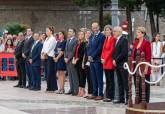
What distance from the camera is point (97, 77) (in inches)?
690

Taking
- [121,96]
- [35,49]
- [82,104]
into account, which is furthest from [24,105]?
[35,49]

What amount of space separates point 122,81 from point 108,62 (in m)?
0.73

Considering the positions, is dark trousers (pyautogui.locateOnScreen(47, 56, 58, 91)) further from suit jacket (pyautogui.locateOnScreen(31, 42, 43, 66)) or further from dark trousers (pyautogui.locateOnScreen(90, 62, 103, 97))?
dark trousers (pyautogui.locateOnScreen(90, 62, 103, 97))

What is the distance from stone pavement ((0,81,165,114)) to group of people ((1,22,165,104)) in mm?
522

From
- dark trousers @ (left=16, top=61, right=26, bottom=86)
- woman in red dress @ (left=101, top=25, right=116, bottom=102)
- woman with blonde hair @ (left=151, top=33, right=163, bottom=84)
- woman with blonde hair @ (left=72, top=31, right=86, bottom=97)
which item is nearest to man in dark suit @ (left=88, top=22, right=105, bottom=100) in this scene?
woman in red dress @ (left=101, top=25, right=116, bottom=102)

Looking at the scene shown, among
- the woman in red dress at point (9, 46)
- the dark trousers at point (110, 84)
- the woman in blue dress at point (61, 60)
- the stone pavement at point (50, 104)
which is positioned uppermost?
the woman in red dress at point (9, 46)

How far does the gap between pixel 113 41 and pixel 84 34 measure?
2041mm

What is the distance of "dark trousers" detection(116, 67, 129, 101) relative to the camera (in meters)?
16.2

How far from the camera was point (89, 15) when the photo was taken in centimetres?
5625

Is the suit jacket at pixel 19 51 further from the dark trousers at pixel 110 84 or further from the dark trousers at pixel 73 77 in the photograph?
the dark trousers at pixel 110 84

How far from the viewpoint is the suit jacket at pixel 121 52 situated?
16281 mm

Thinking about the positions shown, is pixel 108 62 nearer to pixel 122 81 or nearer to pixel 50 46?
pixel 122 81

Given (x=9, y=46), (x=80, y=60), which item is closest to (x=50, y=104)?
(x=80, y=60)

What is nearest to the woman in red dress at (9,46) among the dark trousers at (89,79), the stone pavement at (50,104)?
the stone pavement at (50,104)
